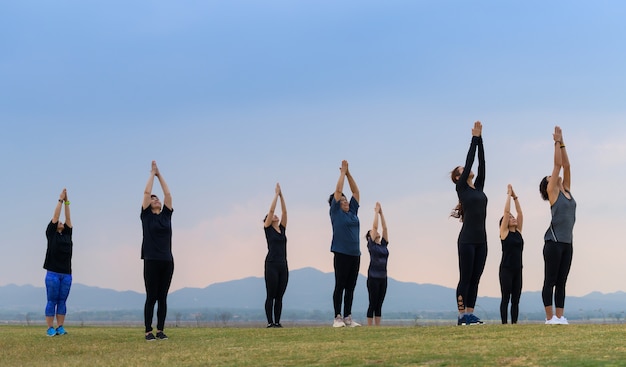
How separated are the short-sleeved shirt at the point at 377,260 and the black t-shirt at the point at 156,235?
253 inches

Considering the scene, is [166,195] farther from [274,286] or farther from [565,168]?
[565,168]

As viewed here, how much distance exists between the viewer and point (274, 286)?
21.9 meters

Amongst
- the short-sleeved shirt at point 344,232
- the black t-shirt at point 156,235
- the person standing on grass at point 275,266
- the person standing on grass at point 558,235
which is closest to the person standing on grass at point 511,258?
the person standing on grass at point 558,235

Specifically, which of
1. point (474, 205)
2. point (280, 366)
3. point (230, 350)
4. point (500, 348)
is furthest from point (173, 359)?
point (474, 205)

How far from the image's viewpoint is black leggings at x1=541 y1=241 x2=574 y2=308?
17.2 m

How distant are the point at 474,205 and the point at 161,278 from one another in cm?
687

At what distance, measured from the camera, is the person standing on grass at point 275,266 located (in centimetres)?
2194

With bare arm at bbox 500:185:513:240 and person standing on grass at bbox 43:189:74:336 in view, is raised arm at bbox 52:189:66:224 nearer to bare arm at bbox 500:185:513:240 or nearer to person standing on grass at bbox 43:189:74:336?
person standing on grass at bbox 43:189:74:336

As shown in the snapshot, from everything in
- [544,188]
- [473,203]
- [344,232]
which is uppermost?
[544,188]

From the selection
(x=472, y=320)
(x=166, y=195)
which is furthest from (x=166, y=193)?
(x=472, y=320)

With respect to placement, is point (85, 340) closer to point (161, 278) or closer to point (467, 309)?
point (161, 278)

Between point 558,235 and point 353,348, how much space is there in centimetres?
511

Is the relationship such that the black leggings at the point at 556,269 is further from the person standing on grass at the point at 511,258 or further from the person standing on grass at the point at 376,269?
the person standing on grass at the point at 376,269

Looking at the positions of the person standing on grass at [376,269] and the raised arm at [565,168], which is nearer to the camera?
the raised arm at [565,168]
